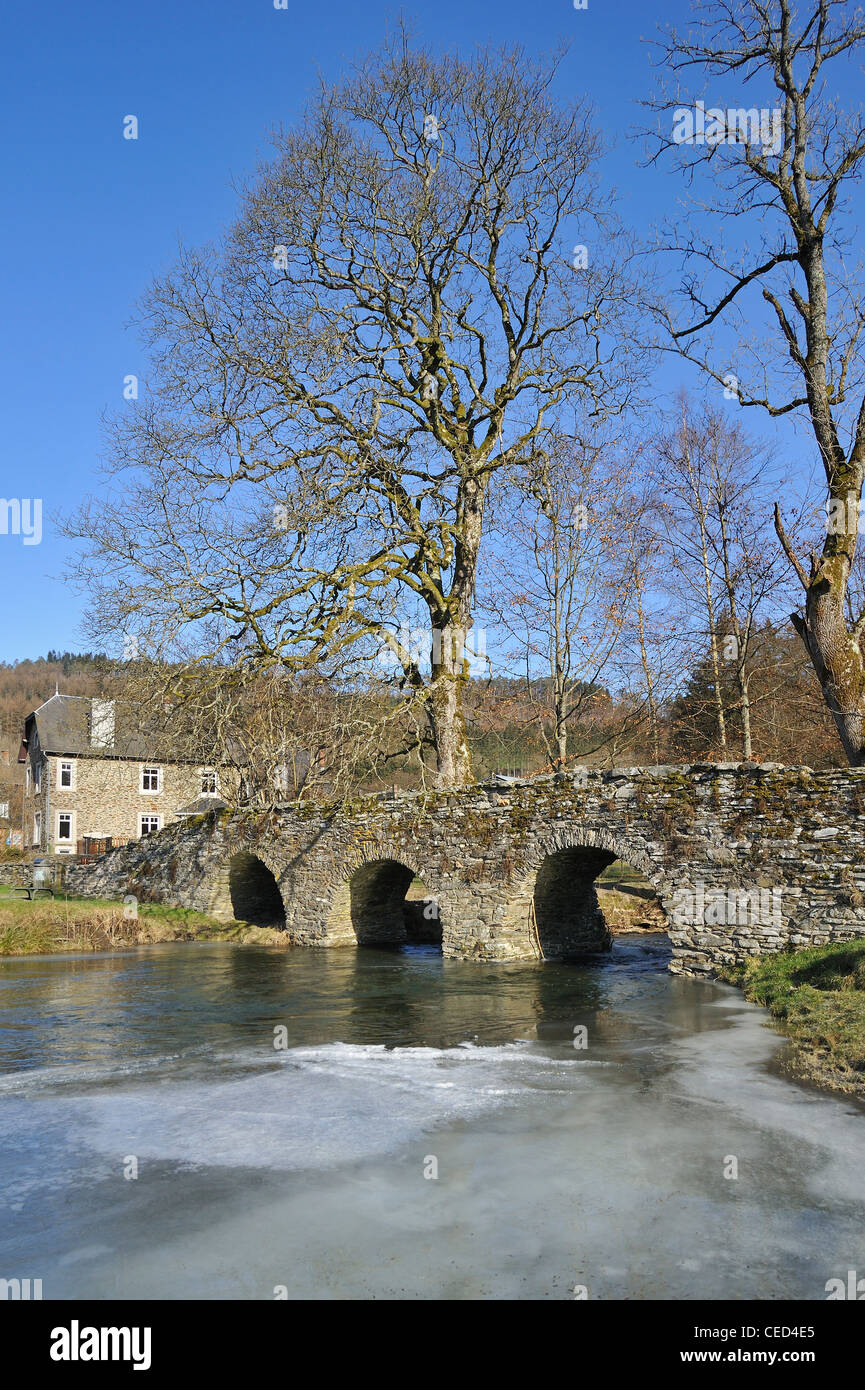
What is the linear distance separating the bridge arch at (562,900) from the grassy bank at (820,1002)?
355 centimetres

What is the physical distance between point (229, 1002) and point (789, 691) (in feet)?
54.4

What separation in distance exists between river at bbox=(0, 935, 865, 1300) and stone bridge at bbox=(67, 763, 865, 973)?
1619 mm

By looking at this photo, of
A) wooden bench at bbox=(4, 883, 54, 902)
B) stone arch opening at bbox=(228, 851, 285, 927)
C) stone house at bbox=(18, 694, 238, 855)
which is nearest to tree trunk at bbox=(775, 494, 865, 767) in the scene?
stone arch opening at bbox=(228, 851, 285, 927)

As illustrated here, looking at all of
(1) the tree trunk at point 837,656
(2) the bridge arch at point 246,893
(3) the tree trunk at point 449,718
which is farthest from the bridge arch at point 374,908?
(1) the tree trunk at point 837,656

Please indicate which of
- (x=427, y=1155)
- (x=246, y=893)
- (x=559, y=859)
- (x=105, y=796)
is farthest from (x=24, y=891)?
(x=427, y=1155)

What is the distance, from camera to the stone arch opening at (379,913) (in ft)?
66.9

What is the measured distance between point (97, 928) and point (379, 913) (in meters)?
6.67

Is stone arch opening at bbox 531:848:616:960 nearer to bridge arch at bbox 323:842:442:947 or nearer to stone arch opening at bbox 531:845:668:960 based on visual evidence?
stone arch opening at bbox 531:845:668:960

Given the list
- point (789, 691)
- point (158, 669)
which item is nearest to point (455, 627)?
point (158, 669)

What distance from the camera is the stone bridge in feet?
41.5

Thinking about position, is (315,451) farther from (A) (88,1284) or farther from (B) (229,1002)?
(A) (88,1284)

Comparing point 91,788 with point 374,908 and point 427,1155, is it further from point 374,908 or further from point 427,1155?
point 427,1155

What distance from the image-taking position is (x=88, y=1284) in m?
4.74

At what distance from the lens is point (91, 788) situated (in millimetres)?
41625
